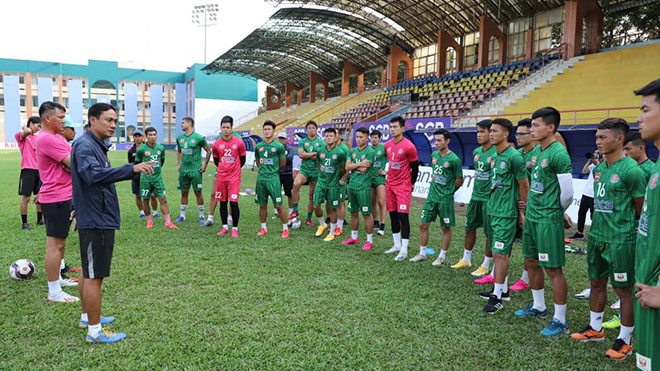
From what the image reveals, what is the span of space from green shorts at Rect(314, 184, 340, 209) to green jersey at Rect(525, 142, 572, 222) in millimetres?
4293

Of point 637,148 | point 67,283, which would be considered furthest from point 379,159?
point 67,283

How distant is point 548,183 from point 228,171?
19.4 ft

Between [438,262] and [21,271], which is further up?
[21,271]

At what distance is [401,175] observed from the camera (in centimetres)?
682

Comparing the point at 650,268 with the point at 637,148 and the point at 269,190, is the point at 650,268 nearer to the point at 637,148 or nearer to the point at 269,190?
the point at 637,148

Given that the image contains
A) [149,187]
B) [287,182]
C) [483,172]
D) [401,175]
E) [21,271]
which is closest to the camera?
[21,271]

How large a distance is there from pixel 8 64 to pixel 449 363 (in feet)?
239

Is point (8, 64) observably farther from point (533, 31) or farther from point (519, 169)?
point (519, 169)

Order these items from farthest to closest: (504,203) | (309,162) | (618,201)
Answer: (309,162) → (504,203) → (618,201)

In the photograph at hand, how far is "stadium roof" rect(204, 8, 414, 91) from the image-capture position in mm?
32906

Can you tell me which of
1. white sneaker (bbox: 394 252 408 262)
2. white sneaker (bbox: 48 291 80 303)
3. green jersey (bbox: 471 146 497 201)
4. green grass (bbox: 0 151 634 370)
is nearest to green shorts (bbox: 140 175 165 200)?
green grass (bbox: 0 151 634 370)

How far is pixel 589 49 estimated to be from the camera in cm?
2208

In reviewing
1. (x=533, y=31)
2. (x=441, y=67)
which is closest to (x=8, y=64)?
(x=441, y=67)

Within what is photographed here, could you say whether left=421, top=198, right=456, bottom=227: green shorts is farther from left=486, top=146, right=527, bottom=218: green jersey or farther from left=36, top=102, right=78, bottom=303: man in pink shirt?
left=36, top=102, right=78, bottom=303: man in pink shirt
